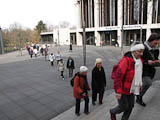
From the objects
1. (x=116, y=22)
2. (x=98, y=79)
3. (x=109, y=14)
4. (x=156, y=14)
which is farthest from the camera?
(x=109, y=14)

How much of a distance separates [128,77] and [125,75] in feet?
0.25

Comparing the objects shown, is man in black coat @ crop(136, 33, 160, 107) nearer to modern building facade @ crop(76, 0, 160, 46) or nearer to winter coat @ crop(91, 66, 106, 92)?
winter coat @ crop(91, 66, 106, 92)

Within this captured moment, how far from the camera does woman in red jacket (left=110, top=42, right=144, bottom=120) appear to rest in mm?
2602

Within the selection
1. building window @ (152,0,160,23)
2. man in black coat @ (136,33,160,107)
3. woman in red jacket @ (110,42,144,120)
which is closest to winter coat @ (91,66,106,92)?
man in black coat @ (136,33,160,107)

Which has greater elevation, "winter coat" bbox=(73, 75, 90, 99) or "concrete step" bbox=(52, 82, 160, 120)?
"winter coat" bbox=(73, 75, 90, 99)

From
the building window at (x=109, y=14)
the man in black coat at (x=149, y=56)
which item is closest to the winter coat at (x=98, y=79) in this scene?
the man in black coat at (x=149, y=56)

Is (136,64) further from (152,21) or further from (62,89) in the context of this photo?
(152,21)

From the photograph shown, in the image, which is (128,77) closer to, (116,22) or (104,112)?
(104,112)

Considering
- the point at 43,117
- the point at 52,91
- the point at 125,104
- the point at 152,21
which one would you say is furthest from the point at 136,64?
the point at 152,21

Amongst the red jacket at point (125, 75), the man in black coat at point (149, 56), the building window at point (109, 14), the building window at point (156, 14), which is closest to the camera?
the red jacket at point (125, 75)

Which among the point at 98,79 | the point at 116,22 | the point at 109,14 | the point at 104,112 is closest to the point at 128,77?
the point at 104,112

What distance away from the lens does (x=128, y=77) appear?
2.67m

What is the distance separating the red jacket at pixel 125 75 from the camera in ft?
8.50

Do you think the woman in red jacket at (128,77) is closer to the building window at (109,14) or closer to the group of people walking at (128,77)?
the group of people walking at (128,77)
